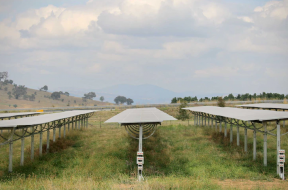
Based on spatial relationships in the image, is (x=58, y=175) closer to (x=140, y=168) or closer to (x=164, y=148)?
(x=140, y=168)

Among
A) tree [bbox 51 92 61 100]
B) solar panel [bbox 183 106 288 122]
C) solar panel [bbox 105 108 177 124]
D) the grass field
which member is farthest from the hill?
solar panel [bbox 183 106 288 122]

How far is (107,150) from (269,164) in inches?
421

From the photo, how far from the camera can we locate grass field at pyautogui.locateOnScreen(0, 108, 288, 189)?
11.5m

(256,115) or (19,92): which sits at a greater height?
(19,92)

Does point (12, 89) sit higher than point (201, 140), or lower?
higher

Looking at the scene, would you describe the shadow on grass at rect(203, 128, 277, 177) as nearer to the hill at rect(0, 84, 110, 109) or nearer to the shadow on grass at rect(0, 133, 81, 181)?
the shadow on grass at rect(0, 133, 81, 181)

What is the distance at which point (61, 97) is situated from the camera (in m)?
145

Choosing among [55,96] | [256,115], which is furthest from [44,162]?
[55,96]

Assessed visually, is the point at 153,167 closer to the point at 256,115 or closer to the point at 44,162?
the point at 44,162

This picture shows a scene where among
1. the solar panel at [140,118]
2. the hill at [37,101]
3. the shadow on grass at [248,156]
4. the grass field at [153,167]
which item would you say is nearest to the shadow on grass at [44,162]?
the grass field at [153,167]

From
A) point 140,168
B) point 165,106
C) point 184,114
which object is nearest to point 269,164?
point 140,168

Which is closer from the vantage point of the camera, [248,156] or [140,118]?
[248,156]

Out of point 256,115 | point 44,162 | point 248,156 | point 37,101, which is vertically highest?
point 37,101

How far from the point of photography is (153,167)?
16109mm
